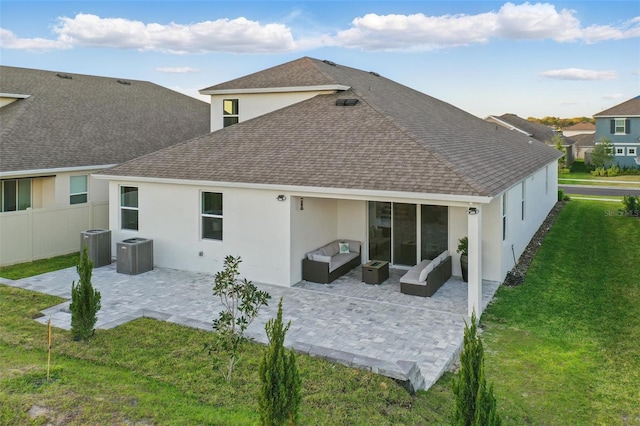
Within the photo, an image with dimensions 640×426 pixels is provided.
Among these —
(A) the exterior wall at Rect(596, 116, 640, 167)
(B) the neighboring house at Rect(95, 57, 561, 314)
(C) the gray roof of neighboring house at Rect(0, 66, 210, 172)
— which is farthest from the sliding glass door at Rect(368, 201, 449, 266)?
(A) the exterior wall at Rect(596, 116, 640, 167)

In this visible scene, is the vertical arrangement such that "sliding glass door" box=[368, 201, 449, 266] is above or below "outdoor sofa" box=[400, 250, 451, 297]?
above

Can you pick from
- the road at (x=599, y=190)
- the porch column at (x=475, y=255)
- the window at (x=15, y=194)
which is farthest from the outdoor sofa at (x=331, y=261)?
the road at (x=599, y=190)

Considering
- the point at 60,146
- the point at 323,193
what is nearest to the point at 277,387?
the point at 323,193

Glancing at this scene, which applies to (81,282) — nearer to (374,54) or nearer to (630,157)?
(374,54)

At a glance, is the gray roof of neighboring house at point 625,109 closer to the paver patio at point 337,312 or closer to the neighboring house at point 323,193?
the neighboring house at point 323,193

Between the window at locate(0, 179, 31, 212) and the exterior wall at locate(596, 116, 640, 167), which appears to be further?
the exterior wall at locate(596, 116, 640, 167)

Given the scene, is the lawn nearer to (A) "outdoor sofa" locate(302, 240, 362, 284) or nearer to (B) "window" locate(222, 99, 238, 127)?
(A) "outdoor sofa" locate(302, 240, 362, 284)
